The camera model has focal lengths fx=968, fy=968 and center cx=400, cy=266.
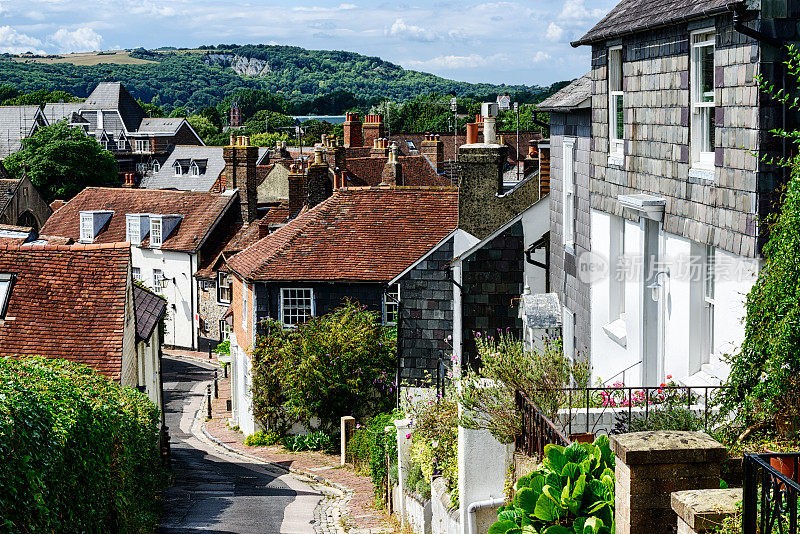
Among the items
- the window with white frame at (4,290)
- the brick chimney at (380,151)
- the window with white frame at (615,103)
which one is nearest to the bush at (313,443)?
the window with white frame at (4,290)

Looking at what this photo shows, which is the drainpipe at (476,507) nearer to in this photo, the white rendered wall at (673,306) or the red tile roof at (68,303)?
the white rendered wall at (673,306)

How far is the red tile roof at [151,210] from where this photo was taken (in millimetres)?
52781

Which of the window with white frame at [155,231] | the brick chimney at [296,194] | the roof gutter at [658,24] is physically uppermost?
the roof gutter at [658,24]

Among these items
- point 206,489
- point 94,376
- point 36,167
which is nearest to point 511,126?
point 36,167

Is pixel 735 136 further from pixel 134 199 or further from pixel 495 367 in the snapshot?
pixel 134 199

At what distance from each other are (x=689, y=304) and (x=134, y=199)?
49.7 meters

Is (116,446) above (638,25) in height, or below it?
below

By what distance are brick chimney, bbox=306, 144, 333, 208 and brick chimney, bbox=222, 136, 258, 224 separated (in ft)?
34.7

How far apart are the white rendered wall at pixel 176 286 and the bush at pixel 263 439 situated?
75.2 ft

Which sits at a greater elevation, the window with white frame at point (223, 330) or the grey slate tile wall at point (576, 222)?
the grey slate tile wall at point (576, 222)

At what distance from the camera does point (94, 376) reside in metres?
16.4

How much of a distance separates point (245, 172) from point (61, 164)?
131 feet

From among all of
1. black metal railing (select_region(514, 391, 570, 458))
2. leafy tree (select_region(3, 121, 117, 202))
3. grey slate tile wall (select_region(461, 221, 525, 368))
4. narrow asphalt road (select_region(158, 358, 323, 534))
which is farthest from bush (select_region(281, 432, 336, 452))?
leafy tree (select_region(3, 121, 117, 202))

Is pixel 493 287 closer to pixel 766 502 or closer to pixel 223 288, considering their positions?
pixel 766 502
